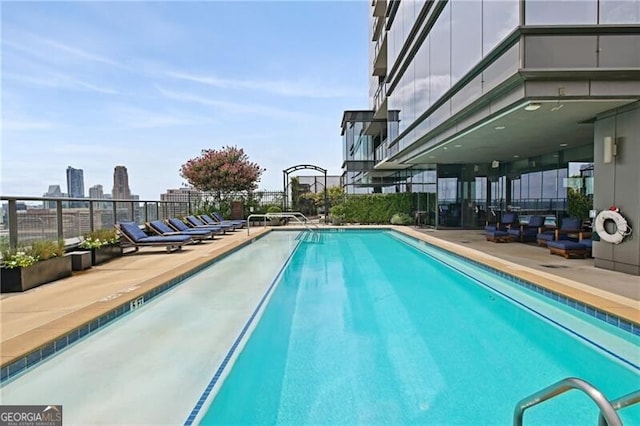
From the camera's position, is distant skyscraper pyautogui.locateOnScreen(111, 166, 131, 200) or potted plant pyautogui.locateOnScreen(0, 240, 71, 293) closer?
potted plant pyautogui.locateOnScreen(0, 240, 71, 293)

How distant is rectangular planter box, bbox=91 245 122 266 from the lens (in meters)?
7.08

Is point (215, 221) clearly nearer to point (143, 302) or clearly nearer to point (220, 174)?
point (220, 174)

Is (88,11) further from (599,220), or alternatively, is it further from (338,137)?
(338,137)

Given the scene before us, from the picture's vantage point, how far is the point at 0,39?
8414mm

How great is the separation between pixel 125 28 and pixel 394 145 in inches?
372

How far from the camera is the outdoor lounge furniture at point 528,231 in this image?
1027 centimetres

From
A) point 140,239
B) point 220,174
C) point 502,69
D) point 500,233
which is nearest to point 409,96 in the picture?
point 500,233

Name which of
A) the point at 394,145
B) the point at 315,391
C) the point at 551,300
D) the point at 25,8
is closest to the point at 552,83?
the point at 551,300

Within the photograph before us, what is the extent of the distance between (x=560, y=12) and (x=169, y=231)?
9588mm

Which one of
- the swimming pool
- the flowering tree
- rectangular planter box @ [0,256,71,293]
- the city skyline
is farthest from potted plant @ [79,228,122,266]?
the flowering tree

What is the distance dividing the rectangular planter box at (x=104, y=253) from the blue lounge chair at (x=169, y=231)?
5.95 ft

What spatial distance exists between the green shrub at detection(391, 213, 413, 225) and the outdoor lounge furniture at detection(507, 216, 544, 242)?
653cm

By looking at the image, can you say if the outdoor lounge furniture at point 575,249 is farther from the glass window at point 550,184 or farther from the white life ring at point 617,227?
the glass window at point 550,184

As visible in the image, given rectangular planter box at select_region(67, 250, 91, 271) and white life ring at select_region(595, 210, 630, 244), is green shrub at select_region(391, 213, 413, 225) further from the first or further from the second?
rectangular planter box at select_region(67, 250, 91, 271)
